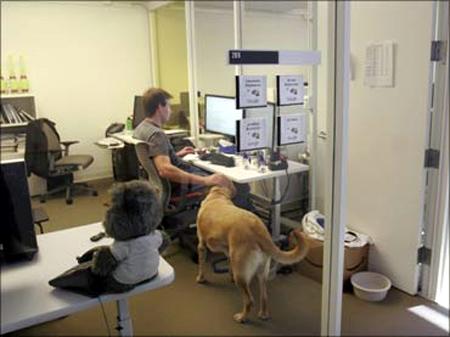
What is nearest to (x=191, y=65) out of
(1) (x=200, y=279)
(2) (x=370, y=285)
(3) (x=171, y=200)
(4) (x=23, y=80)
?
(3) (x=171, y=200)

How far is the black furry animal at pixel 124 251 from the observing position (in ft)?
4.33

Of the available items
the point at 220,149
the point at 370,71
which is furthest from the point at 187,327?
the point at 370,71

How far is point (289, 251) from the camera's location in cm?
230

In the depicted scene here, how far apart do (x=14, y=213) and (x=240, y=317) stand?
1143 millimetres

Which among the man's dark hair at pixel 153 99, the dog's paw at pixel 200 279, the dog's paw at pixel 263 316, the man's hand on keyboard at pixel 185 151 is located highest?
the man's dark hair at pixel 153 99

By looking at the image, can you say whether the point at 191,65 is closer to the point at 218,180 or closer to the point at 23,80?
the point at 218,180

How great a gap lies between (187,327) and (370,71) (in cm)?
189

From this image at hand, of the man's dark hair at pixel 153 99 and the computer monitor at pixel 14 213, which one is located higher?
the man's dark hair at pixel 153 99

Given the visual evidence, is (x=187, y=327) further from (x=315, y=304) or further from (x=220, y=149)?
(x=220, y=149)

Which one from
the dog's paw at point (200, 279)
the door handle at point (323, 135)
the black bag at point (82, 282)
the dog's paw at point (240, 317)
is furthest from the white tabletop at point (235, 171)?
the black bag at point (82, 282)

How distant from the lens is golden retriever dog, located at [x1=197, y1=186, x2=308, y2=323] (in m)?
2.02

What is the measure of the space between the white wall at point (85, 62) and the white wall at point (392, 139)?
4.73 feet

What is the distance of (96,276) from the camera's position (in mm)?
1318

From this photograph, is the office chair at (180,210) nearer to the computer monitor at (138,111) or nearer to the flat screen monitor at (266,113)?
the computer monitor at (138,111)
